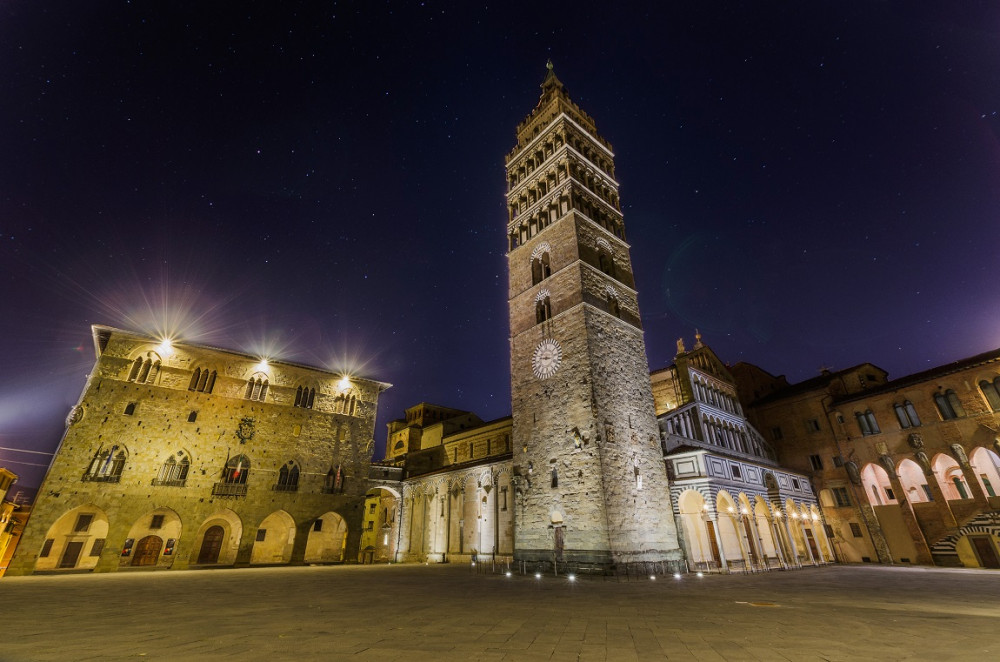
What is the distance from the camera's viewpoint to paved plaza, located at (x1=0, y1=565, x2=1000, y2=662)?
599 cm

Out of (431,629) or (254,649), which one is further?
(431,629)

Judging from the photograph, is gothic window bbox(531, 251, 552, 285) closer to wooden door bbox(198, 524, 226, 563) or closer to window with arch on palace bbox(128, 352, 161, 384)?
window with arch on palace bbox(128, 352, 161, 384)

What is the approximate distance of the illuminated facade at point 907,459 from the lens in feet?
84.0

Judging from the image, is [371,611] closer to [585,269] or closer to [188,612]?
[188,612]

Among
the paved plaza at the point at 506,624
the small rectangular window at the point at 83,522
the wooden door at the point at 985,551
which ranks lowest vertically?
the paved plaza at the point at 506,624

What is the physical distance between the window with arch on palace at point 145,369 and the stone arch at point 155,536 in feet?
27.4

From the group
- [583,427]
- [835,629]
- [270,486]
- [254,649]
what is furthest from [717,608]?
[270,486]

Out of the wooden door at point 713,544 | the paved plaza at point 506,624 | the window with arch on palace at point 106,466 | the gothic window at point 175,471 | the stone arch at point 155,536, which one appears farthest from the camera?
the stone arch at point 155,536

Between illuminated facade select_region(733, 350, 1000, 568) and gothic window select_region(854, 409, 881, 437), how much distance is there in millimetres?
67

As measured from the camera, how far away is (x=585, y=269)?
24938mm

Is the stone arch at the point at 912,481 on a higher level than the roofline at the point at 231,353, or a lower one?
lower

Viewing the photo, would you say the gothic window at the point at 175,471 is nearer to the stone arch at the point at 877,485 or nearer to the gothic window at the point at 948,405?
the stone arch at the point at 877,485

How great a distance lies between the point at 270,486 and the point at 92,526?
10.2 meters

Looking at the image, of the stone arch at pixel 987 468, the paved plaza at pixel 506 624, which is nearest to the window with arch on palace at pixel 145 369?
the paved plaza at pixel 506 624
